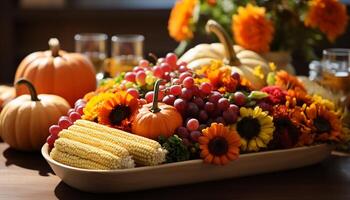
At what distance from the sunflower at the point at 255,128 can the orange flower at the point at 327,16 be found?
59 centimetres

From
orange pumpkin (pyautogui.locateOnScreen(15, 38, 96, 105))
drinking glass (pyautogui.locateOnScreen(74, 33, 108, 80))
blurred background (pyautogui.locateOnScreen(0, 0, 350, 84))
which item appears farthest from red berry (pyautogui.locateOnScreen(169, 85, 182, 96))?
blurred background (pyautogui.locateOnScreen(0, 0, 350, 84))

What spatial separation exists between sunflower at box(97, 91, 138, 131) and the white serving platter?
0.42 ft

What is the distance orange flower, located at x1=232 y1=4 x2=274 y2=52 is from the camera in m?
1.64

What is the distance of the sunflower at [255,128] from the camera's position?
116cm

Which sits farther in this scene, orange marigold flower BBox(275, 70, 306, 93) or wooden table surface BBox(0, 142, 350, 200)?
orange marigold flower BBox(275, 70, 306, 93)

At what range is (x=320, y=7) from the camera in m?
1.67

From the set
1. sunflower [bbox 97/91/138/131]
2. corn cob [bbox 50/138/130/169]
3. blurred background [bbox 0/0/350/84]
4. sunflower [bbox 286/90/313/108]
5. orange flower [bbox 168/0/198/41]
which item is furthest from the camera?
blurred background [bbox 0/0/350/84]

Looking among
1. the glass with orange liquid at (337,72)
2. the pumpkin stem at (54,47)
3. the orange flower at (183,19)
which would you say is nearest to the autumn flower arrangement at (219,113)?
the glass with orange liquid at (337,72)

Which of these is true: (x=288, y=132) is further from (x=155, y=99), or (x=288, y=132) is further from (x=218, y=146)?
(x=155, y=99)

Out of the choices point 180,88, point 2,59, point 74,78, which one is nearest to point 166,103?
point 180,88

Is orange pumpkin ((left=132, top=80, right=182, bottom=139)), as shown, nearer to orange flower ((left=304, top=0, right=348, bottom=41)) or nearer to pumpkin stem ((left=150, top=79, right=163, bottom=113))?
pumpkin stem ((left=150, top=79, right=163, bottom=113))

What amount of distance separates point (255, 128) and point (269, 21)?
571 mm

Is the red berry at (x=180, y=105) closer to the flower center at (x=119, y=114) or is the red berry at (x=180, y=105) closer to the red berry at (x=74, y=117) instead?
the flower center at (x=119, y=114)

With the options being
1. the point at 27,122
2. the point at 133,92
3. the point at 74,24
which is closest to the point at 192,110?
the point at 133,92
